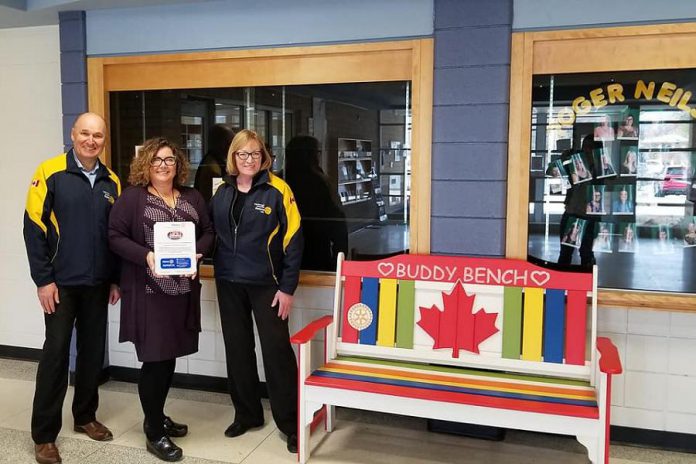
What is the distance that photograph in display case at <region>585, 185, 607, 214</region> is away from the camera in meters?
3.19

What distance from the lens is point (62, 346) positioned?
2.94 metres

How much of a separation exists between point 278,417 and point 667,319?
1.98 metres

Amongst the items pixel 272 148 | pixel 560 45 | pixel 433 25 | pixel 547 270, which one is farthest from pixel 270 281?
pixel 560 45

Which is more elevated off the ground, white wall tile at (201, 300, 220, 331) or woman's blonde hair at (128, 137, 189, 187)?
woman's blonde hair at (128, 137, 189, 187)

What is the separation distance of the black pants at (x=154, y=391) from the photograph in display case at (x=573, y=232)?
82.0 inches

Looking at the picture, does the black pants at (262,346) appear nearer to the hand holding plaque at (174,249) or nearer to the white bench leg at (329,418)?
the white bench leg at (329,418)

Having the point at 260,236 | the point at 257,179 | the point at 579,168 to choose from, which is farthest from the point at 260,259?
the point at 579,168

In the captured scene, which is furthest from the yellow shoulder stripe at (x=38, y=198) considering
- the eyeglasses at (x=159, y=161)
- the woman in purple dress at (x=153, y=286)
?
the eyeglasses at (x=159, y=161)

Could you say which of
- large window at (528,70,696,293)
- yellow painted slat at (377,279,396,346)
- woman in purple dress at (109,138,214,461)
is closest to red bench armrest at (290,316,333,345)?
yellow painted slat at (377,279,396,346)

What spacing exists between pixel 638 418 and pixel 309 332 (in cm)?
171

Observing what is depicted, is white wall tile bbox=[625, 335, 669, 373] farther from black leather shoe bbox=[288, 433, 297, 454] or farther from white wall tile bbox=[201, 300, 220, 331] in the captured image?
white wall tile bbox=[201, 300, 220, 331]

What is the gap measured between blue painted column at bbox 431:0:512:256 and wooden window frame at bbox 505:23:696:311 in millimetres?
50

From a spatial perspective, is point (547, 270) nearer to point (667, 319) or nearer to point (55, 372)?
point (667, 319)

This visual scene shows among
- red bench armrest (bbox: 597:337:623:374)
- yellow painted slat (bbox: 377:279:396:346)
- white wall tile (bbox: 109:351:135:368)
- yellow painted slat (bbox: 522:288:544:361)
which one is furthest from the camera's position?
white wall tile (bbox: 109:351:135:368)
